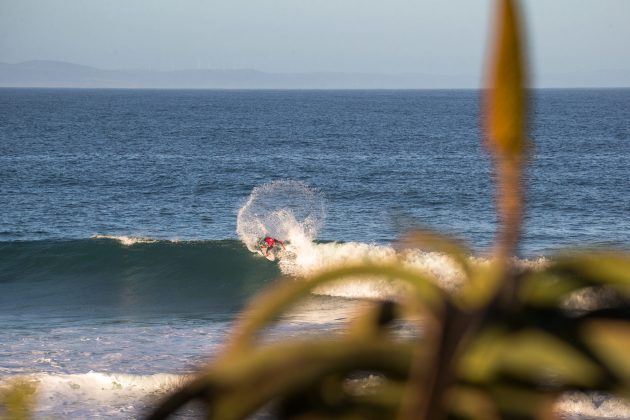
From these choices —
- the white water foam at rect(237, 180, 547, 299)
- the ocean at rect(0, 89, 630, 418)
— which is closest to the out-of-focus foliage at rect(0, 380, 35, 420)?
the ocean at rect(0, 89, 630, 418)

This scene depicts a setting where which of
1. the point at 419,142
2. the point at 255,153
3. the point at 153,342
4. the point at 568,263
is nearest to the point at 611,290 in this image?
the point at 568,263

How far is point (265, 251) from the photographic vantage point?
28.6m

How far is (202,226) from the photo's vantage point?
117 feet

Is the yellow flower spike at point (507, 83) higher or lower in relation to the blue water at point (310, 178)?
higher

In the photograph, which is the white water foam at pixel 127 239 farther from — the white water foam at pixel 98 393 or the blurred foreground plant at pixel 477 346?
the blurred foreground plant at pixel 477 346

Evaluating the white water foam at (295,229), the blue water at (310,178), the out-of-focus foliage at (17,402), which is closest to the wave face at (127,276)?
the white water foam at (295,229)

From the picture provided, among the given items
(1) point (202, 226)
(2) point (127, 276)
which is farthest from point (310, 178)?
(2) point (127, 276)

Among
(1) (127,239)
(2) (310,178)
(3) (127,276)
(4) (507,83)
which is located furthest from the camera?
(2) (310,178)

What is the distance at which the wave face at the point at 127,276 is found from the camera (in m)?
23.3

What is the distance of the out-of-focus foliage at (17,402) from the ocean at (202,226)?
202mm

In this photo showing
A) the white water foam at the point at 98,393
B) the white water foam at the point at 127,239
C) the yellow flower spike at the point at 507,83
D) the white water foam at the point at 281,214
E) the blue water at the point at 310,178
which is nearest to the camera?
the yellow flower spike at the point at 507,83

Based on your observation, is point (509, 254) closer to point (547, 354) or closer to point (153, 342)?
point (547, 354)

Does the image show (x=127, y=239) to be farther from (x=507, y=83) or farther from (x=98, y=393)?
(x=507, y=83)

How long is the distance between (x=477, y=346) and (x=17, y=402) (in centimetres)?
57
